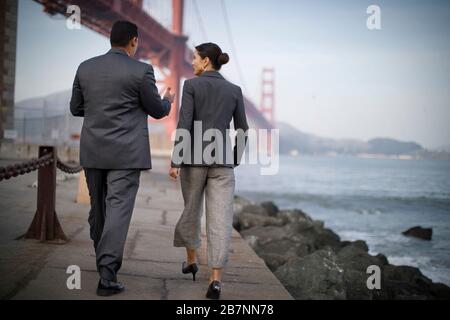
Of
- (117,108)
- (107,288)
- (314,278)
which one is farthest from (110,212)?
(314,278)

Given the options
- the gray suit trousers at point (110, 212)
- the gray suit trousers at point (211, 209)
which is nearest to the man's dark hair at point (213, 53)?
the gray suit trousers at point (211, 209)

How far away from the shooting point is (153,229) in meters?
4.15

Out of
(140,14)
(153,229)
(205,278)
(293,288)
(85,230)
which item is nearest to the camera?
(205,278)

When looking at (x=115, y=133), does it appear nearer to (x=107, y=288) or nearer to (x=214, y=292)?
(x=107, y=288)

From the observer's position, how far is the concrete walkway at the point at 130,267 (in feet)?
7.54

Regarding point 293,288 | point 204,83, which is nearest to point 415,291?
point 293,288

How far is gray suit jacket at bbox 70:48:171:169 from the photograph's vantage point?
7.48 feet

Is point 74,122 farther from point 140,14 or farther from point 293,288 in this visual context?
point 293,288

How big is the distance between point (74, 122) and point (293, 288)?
52.9 feet

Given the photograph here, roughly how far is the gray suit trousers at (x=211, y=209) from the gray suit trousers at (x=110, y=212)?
11.5 inches

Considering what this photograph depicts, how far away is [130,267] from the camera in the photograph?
9.23 feet

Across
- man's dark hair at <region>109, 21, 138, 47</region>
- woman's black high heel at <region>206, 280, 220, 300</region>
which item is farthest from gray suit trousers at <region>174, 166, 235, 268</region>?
man's dark hair at <region>109, 21, 138, 47</region>

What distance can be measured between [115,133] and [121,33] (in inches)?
19.7
